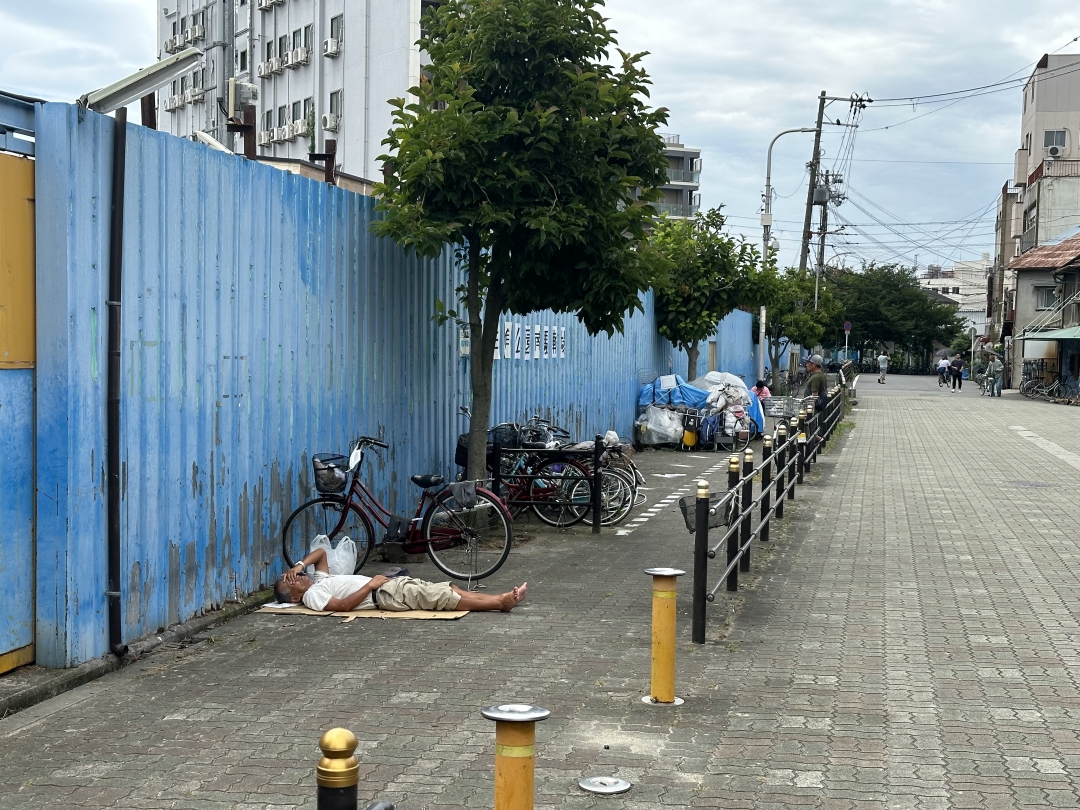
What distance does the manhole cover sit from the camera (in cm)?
471

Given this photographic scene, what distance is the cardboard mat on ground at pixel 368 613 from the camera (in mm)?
7941

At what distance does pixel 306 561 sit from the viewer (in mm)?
8430

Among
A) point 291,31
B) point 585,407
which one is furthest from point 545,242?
point 291,31

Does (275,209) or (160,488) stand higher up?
(275,209)

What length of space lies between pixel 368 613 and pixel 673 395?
15004mm

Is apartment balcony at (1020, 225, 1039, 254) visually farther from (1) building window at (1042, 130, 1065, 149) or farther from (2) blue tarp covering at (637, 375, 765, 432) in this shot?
(2) blue tarp covering at (637, 375, 765, 432)

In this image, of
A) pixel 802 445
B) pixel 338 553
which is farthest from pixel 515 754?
pixel 802 445

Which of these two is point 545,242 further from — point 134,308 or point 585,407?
point 585,407

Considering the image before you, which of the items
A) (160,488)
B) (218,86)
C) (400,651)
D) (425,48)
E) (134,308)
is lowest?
(400,651)

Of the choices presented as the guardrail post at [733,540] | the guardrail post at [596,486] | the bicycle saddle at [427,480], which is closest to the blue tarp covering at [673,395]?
the guardrail post at [596,486]

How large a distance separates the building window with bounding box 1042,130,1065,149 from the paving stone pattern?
227 ft

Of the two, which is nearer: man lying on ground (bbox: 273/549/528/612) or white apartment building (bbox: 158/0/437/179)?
man lying on ground (bbox: 273/549/528/612)

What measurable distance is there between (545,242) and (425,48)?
2417 millimetres

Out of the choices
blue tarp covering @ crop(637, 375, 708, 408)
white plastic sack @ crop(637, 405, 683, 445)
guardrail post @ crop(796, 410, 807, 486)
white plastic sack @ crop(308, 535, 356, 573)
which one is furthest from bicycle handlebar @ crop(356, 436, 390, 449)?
blue tarp covering @ crop(637, 375, 708, 408)
